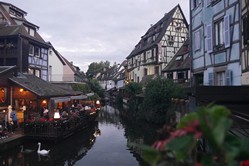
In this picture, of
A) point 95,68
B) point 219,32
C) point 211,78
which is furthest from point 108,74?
point 219,32

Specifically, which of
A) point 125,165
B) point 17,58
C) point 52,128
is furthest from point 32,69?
point 125,165

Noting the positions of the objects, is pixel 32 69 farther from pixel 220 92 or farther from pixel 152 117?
pixel 220 92

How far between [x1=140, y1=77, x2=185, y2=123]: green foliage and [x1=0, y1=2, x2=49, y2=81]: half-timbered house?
12366 mm

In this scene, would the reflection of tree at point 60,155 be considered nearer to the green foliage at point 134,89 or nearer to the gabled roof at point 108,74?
the green foliage at point 134,89

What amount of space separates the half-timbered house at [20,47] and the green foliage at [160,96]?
12.4 meters

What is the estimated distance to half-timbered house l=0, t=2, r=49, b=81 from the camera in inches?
1075

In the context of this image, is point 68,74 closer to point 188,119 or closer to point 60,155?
point 60,155

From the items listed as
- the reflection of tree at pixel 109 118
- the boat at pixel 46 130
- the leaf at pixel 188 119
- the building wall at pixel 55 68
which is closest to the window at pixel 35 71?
the building wall at pixel 55 68

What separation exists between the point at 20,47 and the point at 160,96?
46.1 feet

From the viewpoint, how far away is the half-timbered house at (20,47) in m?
27.3

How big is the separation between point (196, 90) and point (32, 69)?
24.5 meters

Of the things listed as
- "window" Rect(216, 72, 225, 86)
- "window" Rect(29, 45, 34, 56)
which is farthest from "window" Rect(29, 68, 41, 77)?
"window" Rect(216, 72, 225, 86)

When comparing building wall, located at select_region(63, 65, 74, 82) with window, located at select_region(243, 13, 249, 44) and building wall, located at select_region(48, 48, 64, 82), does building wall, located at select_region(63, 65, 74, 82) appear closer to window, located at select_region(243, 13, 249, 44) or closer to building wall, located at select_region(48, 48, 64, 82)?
building wall, located at select_region(48, 48, 64, 82)

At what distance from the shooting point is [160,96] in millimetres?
26203
